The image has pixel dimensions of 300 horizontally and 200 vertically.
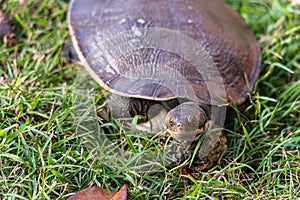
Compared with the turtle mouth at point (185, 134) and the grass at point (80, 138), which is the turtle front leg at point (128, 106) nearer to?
the grass at point (80, 138)

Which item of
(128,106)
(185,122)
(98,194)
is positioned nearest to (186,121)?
(185,122)

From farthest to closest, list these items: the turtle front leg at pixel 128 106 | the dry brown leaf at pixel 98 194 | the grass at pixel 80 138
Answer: the turtle front leg at pixel 128 106 → the grass at pixel 80 138 → the dry brown leaf at pixel 98 194

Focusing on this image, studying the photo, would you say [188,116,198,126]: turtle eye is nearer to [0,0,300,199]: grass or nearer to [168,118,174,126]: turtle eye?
[168,118,174,126]: turtle eye

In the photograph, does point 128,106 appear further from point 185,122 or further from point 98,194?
point 98,194

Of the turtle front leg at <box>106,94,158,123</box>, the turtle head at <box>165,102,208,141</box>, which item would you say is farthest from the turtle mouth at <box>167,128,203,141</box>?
the turtle front leg at <box>106,94,158,123</box>

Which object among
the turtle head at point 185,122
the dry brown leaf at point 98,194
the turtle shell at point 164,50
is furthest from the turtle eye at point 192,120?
the dry brown leaf at point 98,194

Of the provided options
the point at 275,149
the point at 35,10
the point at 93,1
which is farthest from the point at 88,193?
the point at 35,10

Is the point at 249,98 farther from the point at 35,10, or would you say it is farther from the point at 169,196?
the point at 35,10
